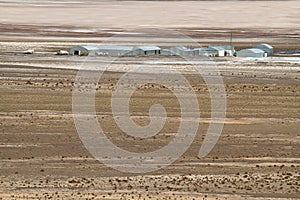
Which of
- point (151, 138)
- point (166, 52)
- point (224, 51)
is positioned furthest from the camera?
point (224, 51)

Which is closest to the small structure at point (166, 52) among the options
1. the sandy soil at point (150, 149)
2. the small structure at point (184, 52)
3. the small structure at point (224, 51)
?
the small structure at point (184, 52)

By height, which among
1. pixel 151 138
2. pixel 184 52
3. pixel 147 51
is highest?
pixel 184 52

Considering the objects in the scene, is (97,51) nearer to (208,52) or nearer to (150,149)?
(208,52)

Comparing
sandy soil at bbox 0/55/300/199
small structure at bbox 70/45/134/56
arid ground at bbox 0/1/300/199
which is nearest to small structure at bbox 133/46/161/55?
small structure at bbox 70/45/134/56

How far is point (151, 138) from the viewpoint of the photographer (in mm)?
36938

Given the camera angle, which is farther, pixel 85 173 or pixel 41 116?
pixel 41 116

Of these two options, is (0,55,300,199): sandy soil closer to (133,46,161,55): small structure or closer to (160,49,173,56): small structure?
(133,46,161,55): small structure

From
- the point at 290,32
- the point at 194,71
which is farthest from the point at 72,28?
the point at 194,71

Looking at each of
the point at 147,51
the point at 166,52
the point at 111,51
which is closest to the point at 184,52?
the point at 166,52

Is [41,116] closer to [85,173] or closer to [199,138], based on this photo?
[199,138]

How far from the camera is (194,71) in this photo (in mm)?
67250

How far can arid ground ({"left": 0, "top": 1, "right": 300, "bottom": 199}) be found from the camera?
2709 centimetres

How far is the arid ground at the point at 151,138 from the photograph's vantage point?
2709 cm

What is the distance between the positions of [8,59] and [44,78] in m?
16.0
